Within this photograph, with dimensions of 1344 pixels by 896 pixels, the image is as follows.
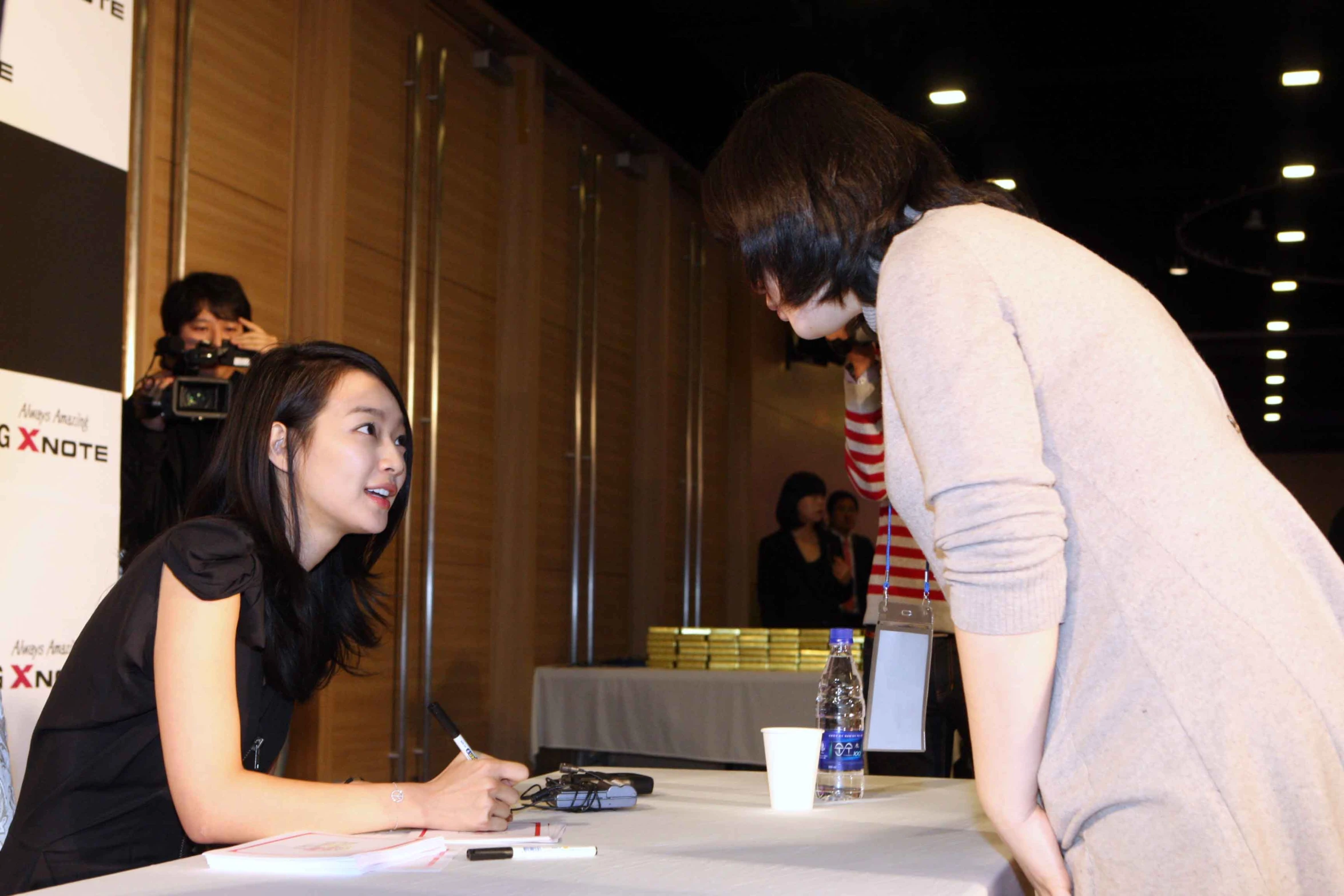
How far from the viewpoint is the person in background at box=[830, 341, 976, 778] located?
2527mm

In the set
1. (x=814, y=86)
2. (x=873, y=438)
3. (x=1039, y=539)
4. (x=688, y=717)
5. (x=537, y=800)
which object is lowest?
(x=688, y=717)

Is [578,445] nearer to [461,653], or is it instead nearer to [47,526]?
[461,653]

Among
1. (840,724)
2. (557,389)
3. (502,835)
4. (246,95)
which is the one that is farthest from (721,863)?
(557,389)

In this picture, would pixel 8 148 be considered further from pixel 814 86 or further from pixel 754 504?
pixel 754 504

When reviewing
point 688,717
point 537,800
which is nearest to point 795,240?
point 537,800

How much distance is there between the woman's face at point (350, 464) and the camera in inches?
68.0

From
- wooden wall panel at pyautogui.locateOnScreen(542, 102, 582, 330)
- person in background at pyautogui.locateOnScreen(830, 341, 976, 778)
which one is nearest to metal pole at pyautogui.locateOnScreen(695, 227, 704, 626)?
wooden wall panel at pyautogui.locateOnScreen(542, 102, 582, 330)

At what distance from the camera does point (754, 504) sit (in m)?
8.24

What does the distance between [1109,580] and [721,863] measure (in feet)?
1.43

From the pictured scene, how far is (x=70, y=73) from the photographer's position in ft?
8.15

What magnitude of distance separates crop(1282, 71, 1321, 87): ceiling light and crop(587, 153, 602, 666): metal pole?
3.30 m

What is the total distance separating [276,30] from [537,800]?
11.1 ft

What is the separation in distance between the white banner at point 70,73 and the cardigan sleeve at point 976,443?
6.46ft

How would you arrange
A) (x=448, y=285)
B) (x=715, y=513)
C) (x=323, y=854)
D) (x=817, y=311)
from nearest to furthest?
1. (x=323, y=854)
2. (x=817, y=311)
3. (x=448, y=285)
4. (x=715, y=513)
